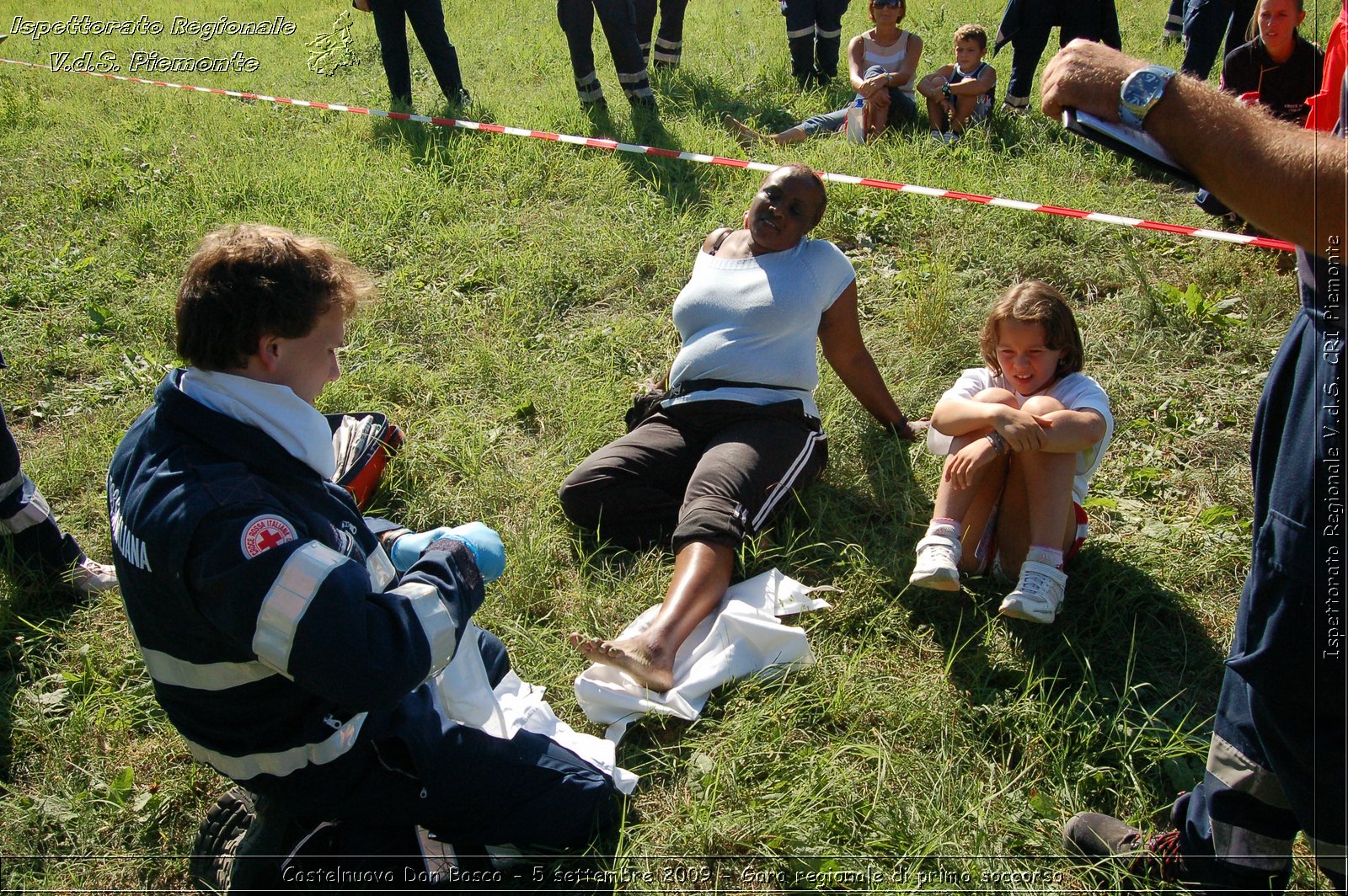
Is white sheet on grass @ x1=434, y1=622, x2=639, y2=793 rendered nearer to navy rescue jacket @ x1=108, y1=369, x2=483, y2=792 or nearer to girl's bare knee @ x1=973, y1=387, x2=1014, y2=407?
navy rescue jacket @ x1=108, y1=369, x2=483, y2=792

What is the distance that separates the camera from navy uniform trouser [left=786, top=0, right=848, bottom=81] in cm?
778

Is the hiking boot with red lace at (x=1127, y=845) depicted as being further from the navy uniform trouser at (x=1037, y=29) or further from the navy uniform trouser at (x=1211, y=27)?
the navy uniform trouser at (x=1211, y=27)

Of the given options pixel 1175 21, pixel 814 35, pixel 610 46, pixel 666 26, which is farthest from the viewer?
pixel 666 26

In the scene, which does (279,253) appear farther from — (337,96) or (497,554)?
(337,96)

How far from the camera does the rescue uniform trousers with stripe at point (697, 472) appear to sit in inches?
130

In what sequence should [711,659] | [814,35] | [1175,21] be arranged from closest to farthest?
[711,659] → [814,35] → [1175,21]

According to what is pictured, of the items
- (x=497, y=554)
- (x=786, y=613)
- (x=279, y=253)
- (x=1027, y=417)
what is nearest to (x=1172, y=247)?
(x=1027, y=417)

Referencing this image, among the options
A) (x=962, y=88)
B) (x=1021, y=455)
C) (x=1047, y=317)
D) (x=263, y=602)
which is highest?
(x=962, y=88)

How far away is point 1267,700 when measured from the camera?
5.65 feet

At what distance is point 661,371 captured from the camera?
4.43 metres

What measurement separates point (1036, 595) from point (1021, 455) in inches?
17.3

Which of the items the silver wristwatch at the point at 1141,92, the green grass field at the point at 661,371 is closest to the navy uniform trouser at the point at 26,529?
the green grass field at the point at 661,371

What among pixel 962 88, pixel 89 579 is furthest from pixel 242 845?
pixel 962 88

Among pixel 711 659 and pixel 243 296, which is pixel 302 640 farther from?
pixel 711 659
